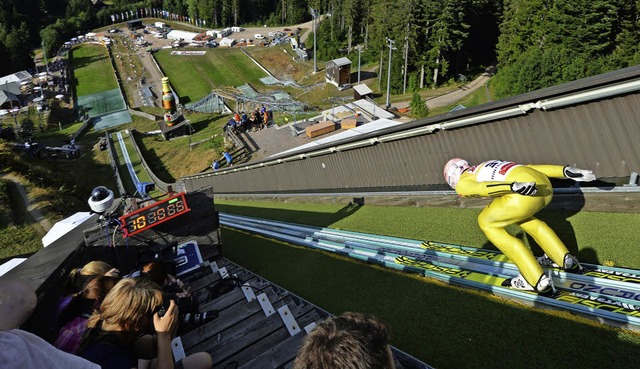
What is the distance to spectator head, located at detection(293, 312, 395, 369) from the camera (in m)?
2.19

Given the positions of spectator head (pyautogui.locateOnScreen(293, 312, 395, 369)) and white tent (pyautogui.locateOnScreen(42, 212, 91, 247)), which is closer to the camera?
spectator head (pyautogui.locateOnScreen(293, 312, 395, 369))

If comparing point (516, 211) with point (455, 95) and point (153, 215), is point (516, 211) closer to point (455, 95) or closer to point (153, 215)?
point (153, 215)

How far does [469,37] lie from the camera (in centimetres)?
6238

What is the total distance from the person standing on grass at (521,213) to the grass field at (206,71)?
73.6 meters

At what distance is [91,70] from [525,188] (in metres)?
106

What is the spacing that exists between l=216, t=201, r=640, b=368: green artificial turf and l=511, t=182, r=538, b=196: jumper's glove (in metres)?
1.51

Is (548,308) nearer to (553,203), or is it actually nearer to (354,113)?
(553,203)

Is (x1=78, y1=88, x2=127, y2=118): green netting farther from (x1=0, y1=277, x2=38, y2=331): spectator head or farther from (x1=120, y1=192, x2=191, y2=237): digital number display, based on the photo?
(x1=0, y1=277, x2=38, y2=331): spectator head

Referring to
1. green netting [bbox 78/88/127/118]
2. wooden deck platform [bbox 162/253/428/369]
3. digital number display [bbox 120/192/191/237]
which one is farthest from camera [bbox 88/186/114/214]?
green netting [bbox 78/88/127/118]

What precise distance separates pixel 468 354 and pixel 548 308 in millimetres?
1355

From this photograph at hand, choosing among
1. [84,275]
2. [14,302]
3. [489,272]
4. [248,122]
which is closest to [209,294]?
[84,275]

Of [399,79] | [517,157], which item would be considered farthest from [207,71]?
[517,157]

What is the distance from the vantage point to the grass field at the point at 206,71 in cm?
7719

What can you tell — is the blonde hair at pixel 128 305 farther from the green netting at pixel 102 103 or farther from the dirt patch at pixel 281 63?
the dirt patch at pixel 281 63
